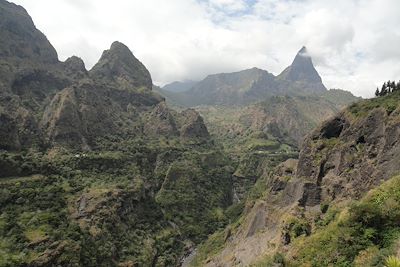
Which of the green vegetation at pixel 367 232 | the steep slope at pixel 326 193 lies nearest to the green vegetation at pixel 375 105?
the steep slope at pixel 326 193

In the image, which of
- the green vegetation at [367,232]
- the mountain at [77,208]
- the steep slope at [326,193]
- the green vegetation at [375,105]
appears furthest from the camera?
the mountain at [77,208]

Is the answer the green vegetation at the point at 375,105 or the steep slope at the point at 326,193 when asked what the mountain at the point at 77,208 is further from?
the green vegetation at the point at 375,105

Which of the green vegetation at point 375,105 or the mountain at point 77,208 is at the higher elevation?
the green vegetation at point 375,105

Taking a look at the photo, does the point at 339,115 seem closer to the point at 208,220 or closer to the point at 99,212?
the point at 99,212

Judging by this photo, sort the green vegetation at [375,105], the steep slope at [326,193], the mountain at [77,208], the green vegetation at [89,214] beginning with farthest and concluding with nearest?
the mountain at [77,208] → the green vegetation at [89,214] → the green vegetation at [375,105] → the steep slope at [326,193]

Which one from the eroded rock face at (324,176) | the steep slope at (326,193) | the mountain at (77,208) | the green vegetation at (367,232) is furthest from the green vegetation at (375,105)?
the mountain at (77,208)

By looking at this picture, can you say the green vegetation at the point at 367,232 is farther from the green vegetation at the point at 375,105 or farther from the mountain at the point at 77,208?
the mountain at the point at 77,208

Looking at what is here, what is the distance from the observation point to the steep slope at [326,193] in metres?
64.6

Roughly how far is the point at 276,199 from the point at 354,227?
191ft

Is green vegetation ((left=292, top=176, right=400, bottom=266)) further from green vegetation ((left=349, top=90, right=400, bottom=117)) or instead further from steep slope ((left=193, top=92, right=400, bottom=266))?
green vegetation ((left=349, top=90, right=400, bottom=117))

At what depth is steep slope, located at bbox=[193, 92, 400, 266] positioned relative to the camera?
212 ft

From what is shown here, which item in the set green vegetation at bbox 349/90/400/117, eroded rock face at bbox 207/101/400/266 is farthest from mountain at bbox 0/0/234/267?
green vegetation at bbox 349/90/400/117

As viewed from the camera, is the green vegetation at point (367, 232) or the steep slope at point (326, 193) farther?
the steep slope at point (326, 193)

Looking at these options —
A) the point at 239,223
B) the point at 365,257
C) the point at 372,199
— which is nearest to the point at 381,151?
the point at 372,199
